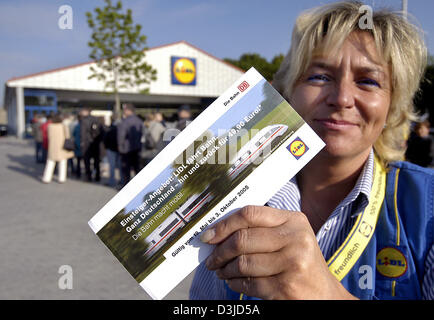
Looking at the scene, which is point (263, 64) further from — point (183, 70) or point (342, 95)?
point (183, 70)

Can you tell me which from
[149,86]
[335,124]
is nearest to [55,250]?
[335,124]

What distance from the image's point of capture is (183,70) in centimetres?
3048

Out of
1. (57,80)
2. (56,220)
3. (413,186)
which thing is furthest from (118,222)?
(57,80)

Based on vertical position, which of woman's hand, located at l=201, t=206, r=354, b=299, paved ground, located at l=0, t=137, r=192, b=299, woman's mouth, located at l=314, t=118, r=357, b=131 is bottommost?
paved ground, located at l=0, t=137, r=192, b=299

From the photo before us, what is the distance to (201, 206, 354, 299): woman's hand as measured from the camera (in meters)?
0.81

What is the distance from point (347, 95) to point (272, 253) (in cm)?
65

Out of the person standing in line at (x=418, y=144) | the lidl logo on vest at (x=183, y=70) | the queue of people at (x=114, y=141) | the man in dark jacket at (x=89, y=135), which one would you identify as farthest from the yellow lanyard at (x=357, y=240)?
the lidl logo on vest at (x=183, y=70)

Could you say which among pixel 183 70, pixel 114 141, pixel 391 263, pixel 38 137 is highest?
pixel 183 70

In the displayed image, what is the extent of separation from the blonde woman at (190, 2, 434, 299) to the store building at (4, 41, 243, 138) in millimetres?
23592

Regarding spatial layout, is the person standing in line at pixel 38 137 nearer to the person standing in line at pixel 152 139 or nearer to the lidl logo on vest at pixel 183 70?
the person standing in line at pixel 152 139

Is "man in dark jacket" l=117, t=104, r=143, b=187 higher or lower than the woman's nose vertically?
lower

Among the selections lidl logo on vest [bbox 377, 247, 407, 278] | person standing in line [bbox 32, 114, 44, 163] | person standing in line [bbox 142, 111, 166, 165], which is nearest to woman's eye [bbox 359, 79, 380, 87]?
lidl logo on vest [bbox 377, 247, 407, 278]

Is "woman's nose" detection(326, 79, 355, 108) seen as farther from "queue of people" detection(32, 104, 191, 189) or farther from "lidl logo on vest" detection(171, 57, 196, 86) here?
"lidl logo on vest" detection(171, 57, 196, 86)

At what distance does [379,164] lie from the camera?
1.36m
